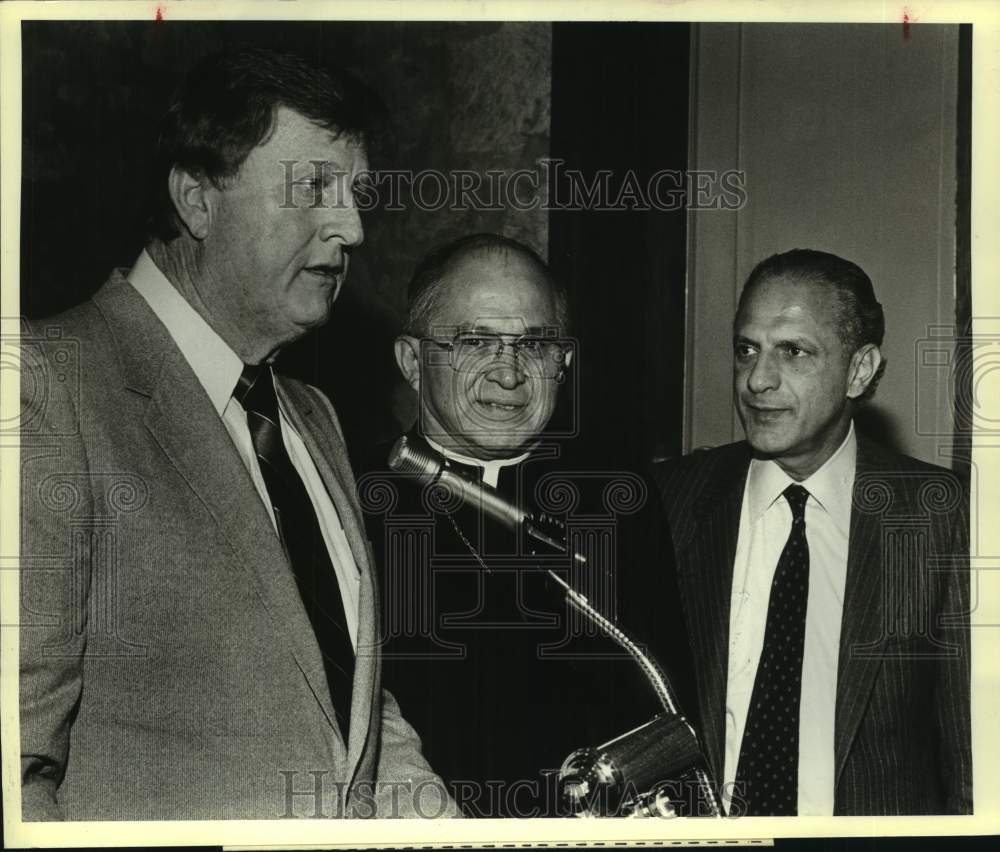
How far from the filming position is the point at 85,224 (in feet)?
9.83

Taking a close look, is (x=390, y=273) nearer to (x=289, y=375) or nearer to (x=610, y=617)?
(x=289, y=375)

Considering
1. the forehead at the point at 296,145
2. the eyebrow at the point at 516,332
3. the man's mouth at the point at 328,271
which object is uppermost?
the forehead at the point at 296,145

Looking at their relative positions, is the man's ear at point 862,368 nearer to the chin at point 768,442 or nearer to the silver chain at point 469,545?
the chin at point 768,442

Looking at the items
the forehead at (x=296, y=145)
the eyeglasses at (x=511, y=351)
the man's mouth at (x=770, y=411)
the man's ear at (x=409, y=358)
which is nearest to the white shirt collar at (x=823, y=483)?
the man's mouth at (x=770, y=411)

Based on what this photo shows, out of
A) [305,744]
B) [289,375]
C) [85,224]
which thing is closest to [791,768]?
[305,744]

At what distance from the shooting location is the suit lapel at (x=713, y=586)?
10.0 ft

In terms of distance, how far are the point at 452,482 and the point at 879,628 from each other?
110cm

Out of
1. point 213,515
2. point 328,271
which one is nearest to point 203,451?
point 213,515

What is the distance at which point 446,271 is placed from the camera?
3002mm

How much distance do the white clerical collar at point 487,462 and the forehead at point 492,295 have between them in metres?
0.30

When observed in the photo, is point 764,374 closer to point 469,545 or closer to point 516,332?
point 516,332

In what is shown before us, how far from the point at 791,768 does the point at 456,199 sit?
1.59 m

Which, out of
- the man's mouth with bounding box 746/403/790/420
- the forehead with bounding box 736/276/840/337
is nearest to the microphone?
the man's mouth with bounding box 746/403/790/420

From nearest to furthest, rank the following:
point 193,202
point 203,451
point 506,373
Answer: point 203,451 → point 193,202 → point 506,373
